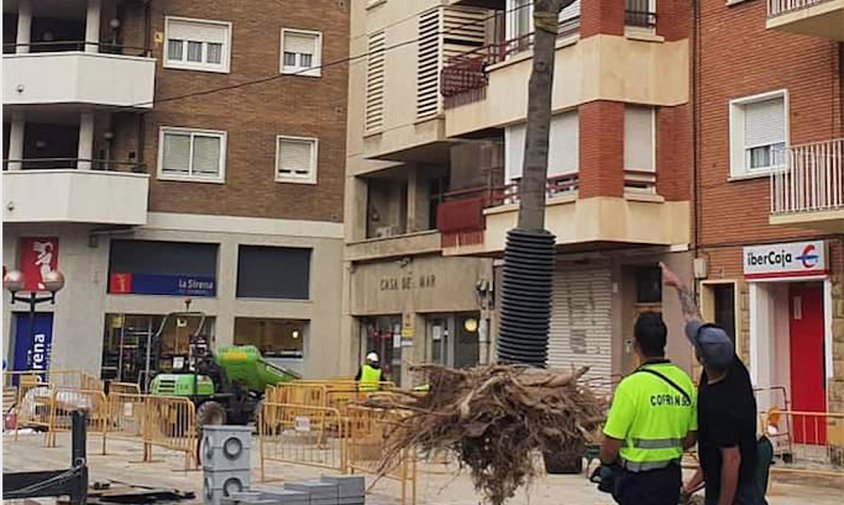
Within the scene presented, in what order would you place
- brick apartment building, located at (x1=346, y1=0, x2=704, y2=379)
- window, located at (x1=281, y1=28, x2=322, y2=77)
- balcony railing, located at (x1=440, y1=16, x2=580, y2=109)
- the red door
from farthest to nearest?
window, located at (x1=281, y1=28, x2=322, y2=77)
balcony railing, located at (x1=440, y1=16, x2=580, y2=109)
brick apartment building, located at (x1=346, y1=0, x2=704, y2=379)
the red door

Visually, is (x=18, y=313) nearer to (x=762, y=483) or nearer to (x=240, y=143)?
(x=240, y=143)

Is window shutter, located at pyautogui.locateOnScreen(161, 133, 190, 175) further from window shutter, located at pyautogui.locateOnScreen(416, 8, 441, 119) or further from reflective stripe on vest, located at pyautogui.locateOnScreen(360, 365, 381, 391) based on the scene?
reflective stripe on vest, located at pyautogui.locateOnScreen(360, 365, 381, 391)

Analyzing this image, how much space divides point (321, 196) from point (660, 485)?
28.1 meters

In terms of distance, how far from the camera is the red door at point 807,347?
61.4 ft

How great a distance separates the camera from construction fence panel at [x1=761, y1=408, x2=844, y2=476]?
16.8 m

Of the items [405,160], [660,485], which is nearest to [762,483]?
[660,485]

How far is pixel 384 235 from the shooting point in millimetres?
32625

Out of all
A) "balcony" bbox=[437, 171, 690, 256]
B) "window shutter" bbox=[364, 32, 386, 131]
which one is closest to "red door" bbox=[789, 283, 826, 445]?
"balcony" bbox=[437, 171, 690, 256]

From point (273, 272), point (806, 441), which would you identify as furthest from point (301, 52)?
point (806, 441)

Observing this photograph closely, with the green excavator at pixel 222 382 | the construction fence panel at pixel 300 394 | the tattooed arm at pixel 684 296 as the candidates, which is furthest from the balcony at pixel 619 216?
the tattooed arm at pixel 684 296

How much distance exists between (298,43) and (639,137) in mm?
15329

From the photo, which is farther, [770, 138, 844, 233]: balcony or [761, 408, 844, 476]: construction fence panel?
[770, 138, 844, 233]: balcony

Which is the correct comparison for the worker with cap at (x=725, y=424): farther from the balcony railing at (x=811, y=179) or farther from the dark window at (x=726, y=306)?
the dark window at (x=726, y=306)

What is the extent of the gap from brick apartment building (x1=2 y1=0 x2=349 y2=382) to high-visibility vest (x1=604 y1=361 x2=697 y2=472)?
2597 centimetres
